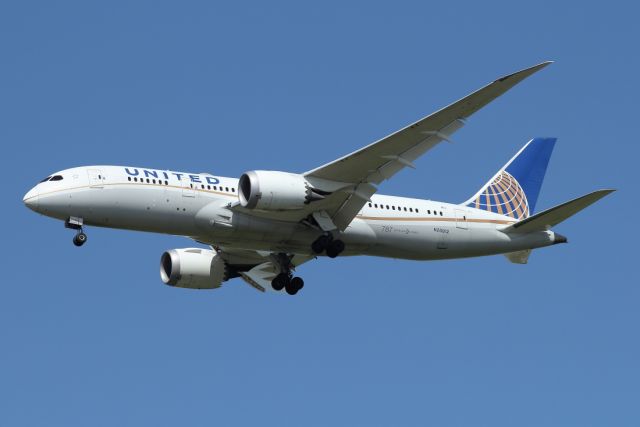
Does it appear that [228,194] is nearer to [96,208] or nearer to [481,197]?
[96,208]

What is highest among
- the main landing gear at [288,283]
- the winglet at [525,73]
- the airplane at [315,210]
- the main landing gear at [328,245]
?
the winglet at [525,73]

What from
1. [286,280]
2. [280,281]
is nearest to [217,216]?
[280,281]

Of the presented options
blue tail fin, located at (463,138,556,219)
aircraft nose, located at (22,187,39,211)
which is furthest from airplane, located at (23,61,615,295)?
blue tail fin, located at (463,138,556,219)

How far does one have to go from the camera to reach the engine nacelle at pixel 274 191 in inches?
1494

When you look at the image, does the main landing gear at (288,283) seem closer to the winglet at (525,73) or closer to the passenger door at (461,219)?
the passenger door at (461,219)

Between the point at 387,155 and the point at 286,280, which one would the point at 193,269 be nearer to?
the point at 286,280

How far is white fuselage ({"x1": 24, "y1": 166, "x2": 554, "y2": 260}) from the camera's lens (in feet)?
125

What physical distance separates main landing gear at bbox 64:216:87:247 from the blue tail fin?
14.5 meters

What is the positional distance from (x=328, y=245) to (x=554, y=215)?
7934mm

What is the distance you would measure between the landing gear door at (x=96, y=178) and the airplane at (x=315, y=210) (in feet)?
0.12

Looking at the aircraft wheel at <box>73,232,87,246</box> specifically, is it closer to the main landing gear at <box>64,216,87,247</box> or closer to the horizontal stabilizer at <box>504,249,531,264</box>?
the main landing gear at <box>64,216,87,247</box>

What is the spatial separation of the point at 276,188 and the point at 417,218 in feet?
21.3

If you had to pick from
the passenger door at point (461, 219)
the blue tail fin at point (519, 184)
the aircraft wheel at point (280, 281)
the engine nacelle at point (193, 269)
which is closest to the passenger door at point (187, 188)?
the aircraft wheel at point (280, 281)

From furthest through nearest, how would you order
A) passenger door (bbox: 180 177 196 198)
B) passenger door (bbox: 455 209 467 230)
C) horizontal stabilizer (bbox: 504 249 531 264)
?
horizontal stabilizer (bbox: 504 249 531 264)
passenger door (bbox: 455 209 467 230)
passenger door (bbox: 180 177 196 198)
